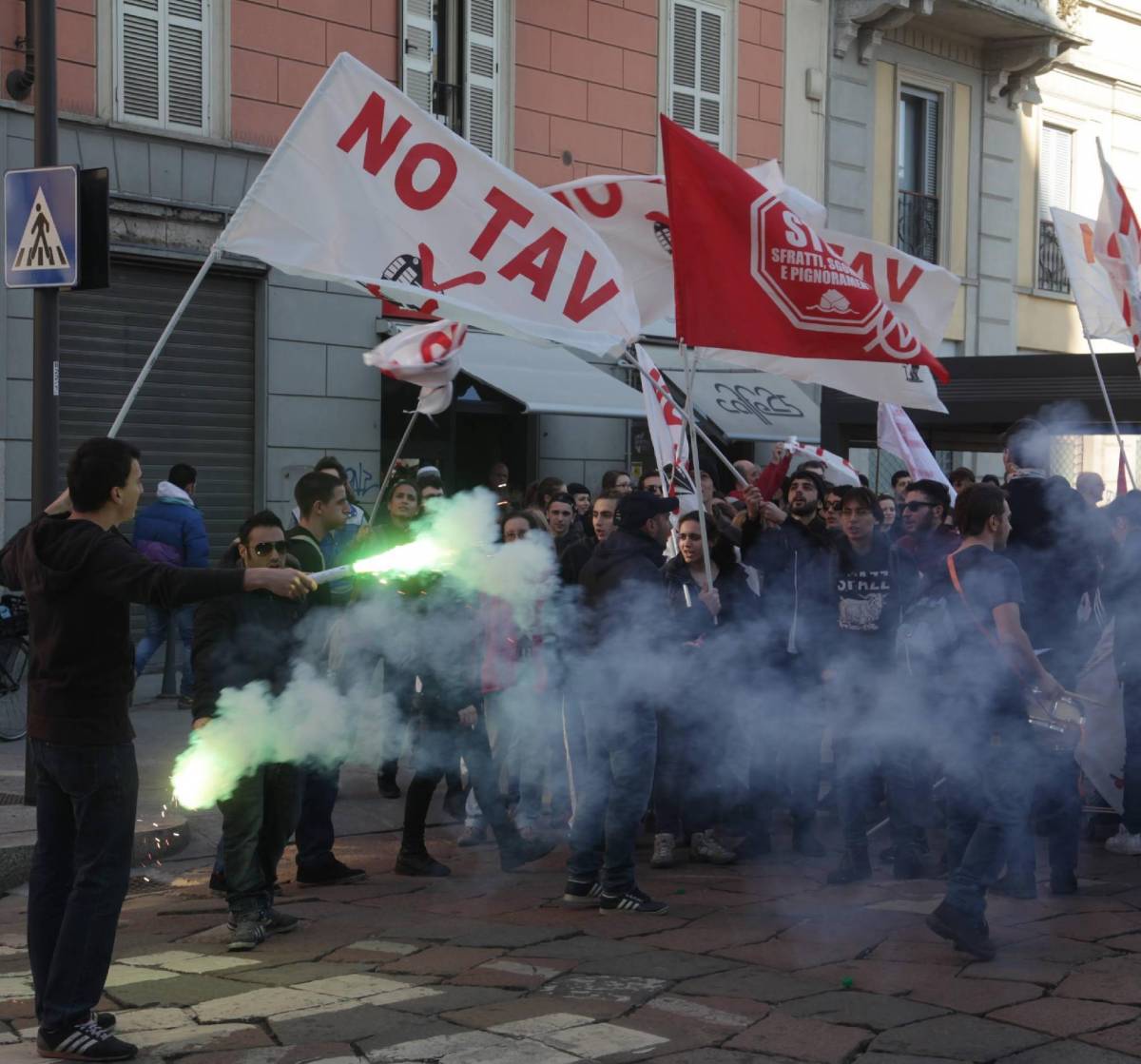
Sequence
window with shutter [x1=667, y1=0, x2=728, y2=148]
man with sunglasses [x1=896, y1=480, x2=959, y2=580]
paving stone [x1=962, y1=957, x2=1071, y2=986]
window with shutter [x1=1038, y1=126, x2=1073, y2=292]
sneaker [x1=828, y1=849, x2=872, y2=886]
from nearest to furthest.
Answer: paving stone [x1=962, y1=957, x2=1071, y2=986] → sneaker [x1=828, y1=849, x2=872, y2=886] → man with sunglasses [x1=896, y1=480, x2=959, y2=580] → window with shutter [x1=667, y1=0, x2=728, y2=148] → window with shutter [x1=1038, y1=126, x2=1073, y2=292]

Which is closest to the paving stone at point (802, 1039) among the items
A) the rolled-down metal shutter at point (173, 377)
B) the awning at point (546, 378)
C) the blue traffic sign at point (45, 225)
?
the blue traffic sign at point (45, 225)

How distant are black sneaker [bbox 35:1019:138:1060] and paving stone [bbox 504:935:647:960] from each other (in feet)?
5.06

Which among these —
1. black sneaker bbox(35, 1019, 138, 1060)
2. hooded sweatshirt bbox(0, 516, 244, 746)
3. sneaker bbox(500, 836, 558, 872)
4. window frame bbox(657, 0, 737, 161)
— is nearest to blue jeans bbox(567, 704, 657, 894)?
sneaker bbox(500, 836, 558, 872)

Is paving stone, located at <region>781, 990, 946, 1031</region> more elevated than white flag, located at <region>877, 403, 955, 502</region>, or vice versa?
white flag, located at <region>877, 403, 955, 502</region>

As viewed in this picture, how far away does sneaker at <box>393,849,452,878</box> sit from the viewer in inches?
271

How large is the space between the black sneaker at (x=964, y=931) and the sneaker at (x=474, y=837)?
261 cm

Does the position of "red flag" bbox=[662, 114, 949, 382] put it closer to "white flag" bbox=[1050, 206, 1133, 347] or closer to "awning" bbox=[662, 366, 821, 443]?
"white flag" bbox=[1050, 206, 1133, 347]

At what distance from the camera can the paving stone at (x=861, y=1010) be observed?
4.80 metres

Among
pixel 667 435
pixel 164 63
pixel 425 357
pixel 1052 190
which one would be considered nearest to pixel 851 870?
pixel 667 435

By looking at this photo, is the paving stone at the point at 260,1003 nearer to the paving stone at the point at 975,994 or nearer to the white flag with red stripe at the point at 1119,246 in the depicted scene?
the paving stone at the point at 975,994

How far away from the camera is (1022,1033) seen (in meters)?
4.70

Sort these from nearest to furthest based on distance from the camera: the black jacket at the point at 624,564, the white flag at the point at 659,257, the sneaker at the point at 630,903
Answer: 1. the sneaker at the point at 630,903
2. the black jacket at the point at 624,564
3. the white flag at the point at 659,257

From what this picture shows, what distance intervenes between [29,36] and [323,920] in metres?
8.40

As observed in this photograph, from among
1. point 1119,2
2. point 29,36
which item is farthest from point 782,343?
point 1119,2
